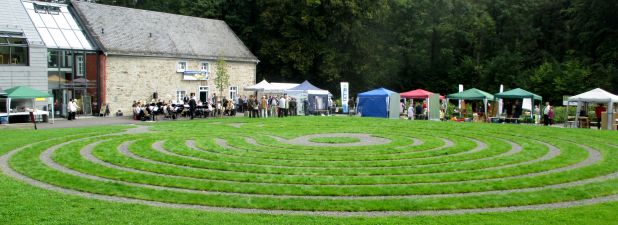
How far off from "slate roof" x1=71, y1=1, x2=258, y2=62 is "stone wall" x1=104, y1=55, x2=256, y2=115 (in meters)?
0.65

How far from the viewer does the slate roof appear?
132ft

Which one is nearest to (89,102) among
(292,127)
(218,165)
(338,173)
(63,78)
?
(63,78)

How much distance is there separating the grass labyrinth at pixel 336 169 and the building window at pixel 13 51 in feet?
46.6

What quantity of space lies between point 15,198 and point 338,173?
7691 mm

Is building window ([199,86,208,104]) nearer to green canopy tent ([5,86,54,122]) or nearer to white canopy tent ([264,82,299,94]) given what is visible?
white canopy tent ([264,82,299,94])

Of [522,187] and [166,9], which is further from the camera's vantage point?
[166,9]

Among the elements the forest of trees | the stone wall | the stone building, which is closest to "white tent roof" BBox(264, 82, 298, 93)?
the stone building

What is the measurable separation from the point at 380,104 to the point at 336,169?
2468cm

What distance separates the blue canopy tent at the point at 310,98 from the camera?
42188 mm

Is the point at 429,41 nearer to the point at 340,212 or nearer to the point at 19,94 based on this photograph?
the point at 19,94

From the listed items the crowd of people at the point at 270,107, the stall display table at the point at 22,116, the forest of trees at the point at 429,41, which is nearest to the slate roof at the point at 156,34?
the forest of trees at the point at 429,41

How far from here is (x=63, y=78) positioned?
124 ft

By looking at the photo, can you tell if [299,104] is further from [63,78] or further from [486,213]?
[486,213]

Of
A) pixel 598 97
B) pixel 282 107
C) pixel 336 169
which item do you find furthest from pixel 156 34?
pixel 336 169
